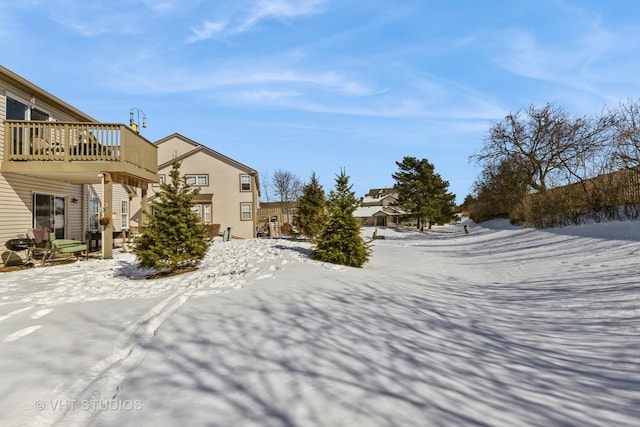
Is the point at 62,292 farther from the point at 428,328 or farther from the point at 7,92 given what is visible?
the point at 7,92

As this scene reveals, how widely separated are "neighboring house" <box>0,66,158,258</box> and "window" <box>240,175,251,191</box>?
12.8 m

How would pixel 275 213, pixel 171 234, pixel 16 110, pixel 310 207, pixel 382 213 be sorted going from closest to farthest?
pixel 171 234 < pixel 16 110 < pixel 310 207 < pixel 275 213 < pixel 382 213

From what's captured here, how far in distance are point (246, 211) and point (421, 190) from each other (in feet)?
66.8

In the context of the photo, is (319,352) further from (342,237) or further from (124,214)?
(124,214)

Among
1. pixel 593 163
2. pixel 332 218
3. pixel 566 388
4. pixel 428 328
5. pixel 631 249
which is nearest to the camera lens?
pixel 566 388

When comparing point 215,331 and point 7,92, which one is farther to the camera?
point 7,92

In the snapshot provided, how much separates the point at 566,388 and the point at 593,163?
1594cm

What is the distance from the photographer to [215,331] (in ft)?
13.2

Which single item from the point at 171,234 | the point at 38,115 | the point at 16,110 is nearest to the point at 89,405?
the point at 171,234

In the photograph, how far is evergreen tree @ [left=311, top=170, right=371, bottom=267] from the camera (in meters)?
9.45

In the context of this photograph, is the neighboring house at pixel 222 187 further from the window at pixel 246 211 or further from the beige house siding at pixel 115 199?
the beige house siding at pixel 115 199

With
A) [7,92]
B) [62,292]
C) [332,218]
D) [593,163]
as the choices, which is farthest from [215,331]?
[593,163]

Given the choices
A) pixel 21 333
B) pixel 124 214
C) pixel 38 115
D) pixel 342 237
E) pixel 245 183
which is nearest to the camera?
pixel 21 333

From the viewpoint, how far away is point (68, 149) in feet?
33.9
